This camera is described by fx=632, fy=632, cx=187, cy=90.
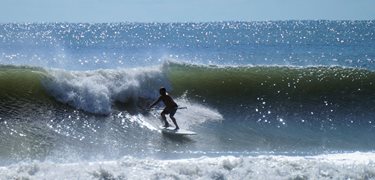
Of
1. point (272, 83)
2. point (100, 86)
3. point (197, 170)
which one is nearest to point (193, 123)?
point (100, 86)

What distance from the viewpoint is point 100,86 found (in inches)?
576

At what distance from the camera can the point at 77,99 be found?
14023 mm

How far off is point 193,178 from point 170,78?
27.1 feet

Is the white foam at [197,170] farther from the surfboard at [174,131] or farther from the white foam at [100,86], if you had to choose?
the white foam at [100,86]

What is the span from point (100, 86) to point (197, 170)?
6460 mm

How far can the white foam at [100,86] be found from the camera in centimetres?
1400

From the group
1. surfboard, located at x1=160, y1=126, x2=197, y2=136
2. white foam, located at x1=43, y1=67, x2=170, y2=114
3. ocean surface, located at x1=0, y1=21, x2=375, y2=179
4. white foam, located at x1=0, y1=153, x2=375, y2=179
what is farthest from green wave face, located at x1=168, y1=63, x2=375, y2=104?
white foam, located at x1=0, y1=153, x2=375, y2=179

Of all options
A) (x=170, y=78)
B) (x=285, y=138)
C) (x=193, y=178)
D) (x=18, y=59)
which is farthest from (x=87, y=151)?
(x=18, y=59)

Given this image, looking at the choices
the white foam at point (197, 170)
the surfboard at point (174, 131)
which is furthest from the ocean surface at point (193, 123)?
the surfboard at point (174, 131)

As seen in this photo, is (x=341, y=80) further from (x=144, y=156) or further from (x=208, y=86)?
(x=144, y=156)

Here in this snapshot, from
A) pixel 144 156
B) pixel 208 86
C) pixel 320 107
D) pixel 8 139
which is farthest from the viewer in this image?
pixel 208 86

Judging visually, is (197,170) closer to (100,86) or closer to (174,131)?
(174,131)

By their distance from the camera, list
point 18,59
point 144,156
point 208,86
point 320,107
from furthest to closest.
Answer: point 18,59 < point 208,86 < point 320,107 < point 144,156

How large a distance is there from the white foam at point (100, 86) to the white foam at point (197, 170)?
16.5 feet
